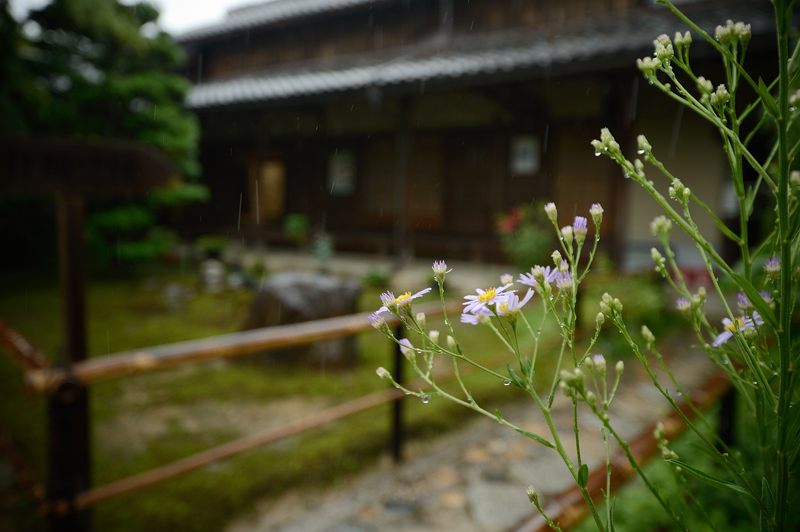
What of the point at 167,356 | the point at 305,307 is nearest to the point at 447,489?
the point at 167,356

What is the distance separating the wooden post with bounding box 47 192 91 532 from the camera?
1882 mm

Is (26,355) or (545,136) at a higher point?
(545,136)

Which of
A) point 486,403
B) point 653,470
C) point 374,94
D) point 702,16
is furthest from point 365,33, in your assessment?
point 653,470

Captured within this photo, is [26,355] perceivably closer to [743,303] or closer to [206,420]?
[206,420]

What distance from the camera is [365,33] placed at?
10938 millimetres

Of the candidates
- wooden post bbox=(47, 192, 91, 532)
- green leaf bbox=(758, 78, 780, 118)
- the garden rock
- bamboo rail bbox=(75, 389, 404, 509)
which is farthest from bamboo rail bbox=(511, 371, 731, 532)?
the garden rock

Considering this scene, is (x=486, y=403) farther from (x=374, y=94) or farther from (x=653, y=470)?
(x=374, y=94)

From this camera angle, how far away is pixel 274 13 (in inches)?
492

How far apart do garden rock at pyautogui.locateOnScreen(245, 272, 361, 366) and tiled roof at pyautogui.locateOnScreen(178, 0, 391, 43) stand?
7549 millimetres

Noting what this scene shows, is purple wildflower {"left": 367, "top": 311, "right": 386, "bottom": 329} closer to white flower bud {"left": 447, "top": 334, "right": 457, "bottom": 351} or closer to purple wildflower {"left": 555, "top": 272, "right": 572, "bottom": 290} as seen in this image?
white flower bud {"left": 447, "top": 334, "right": 457, "bottom": 351}

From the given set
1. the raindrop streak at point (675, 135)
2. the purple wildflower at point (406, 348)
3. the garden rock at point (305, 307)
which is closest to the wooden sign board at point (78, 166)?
the purple wildflower at point (406, 348)

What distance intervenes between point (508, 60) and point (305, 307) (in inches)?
161

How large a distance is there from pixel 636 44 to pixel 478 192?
4045 millimetres

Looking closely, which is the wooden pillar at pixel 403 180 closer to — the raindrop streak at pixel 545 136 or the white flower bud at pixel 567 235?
the raindrop streak at pixel 545 136
